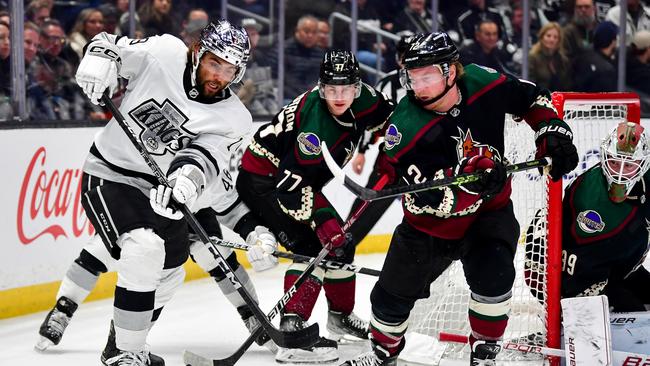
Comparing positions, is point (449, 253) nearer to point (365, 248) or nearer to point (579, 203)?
point (579, 203)

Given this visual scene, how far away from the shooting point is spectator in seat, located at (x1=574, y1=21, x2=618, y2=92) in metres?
6.34

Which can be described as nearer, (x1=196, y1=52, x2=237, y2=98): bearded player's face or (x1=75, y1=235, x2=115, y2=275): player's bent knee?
(x1=196, y1=52, x2=237, y2=98): bearded player's face

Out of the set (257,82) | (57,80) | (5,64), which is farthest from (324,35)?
(5,64)

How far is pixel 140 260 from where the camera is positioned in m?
2.97

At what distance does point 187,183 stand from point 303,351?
0.75 m

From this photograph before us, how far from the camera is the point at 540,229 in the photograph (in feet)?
10.8

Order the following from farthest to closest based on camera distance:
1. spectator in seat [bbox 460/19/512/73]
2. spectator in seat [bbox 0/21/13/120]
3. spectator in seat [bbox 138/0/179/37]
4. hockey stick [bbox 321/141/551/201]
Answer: spectator in seat [bbox 460/19/512/73]
spectator in seat [bbox 138/0/179/37]
spectator in seat [bbox 0/21/13/120]
hockey stick [bbox 321/141/551/201]

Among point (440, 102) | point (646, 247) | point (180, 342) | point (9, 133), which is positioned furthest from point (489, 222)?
point (9, 133)

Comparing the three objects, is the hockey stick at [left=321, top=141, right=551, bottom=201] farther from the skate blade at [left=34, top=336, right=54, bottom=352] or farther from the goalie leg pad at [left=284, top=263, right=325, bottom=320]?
the skate blade at [left=34, top=336, right=54, bottom=352]

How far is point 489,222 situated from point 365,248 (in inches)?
114

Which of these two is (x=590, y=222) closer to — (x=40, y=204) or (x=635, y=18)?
(x=40, y=204)

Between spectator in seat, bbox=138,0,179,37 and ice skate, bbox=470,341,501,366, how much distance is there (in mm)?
2770

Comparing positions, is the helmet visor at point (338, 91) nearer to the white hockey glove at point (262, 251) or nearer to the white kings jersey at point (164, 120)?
the white kings jersey at point (164, 120)

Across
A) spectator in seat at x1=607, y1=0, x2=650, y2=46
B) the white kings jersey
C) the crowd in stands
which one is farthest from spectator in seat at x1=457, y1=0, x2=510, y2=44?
the white kings jersey
